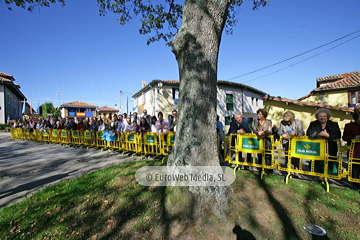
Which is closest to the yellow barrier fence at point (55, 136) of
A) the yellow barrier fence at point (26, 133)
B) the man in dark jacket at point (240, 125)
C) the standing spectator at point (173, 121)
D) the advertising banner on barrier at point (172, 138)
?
the yellow barrier fence at point (26, 133)

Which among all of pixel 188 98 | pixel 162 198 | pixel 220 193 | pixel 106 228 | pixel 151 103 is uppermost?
pixel 151 103

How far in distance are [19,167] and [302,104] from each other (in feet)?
61.6

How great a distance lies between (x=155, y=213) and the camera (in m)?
3.02

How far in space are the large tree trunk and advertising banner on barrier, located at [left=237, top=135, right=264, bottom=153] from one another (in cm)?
199

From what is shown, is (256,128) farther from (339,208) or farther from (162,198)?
(162,198)

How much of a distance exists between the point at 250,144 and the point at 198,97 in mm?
2704

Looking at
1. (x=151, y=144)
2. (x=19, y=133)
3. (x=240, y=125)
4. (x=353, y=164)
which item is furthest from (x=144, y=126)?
(x=19, y=133)

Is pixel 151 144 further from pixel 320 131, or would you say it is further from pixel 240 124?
pixel 320 131

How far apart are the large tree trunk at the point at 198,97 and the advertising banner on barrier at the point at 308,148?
2.26 m

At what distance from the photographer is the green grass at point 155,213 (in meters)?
2.65

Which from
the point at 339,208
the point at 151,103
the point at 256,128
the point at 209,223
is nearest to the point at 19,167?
the point at 209,223

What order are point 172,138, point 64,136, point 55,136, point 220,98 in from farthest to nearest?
1. point 220,98
2. point 55,136
3. point 64,136
4. point 172,138

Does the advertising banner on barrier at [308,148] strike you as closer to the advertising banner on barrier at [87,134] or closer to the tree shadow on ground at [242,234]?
the tree shadow on ground at [242,234]

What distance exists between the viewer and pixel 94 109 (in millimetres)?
57312
